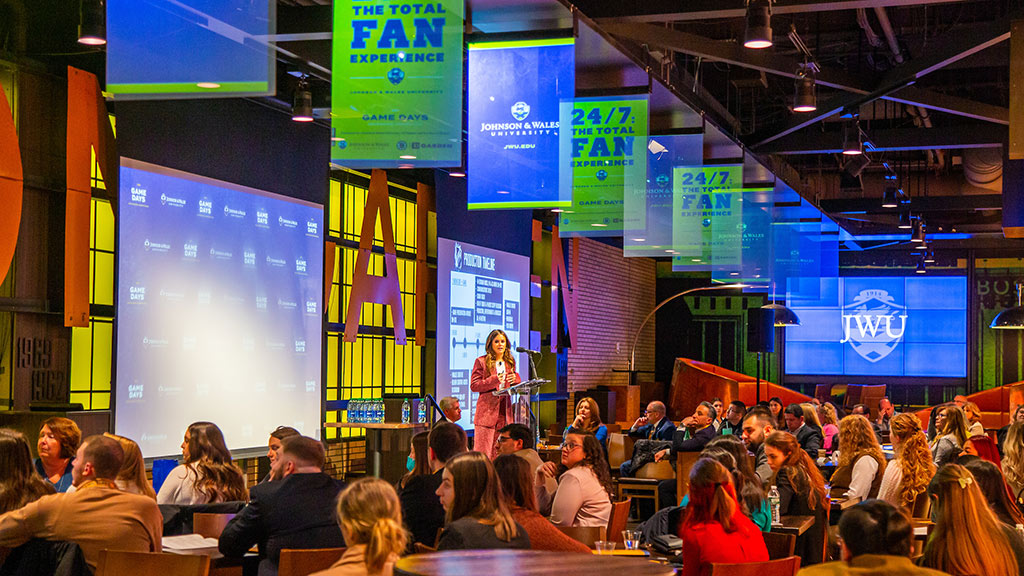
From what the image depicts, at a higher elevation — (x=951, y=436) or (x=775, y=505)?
(x=951, y=436)

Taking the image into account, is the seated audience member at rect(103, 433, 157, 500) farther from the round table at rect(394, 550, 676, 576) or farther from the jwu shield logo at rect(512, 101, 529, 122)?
the jwu shield logo at rect(512, 101, 529, 122)

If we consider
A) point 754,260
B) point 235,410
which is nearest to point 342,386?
point 235,410

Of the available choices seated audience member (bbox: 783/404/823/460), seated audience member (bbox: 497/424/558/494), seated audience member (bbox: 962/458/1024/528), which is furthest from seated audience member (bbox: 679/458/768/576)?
seated audience member (bbox: 783/404/823/460)

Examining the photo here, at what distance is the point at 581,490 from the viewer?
19.8ft

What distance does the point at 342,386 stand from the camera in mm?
12039

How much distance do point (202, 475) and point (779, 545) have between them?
123 inches

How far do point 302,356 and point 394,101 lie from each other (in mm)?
5180

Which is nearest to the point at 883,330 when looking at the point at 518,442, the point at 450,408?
the point at 450,408

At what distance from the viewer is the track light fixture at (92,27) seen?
7008 mm

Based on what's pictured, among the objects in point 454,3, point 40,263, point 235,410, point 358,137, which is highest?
point 454,3

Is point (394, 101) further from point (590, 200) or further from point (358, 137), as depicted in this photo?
point (590, 200)

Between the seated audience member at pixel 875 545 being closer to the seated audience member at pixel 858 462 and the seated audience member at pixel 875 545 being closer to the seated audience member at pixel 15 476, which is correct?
the seated audience member at pixel 15 476

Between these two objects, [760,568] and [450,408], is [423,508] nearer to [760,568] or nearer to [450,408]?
[760,568]

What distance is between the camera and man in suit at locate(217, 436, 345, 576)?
4.42 metres
